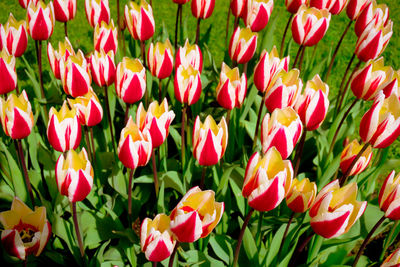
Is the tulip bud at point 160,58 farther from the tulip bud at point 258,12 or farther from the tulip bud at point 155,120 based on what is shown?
the tulip bud at point 258,12

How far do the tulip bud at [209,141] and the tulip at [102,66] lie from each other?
600 millimetres

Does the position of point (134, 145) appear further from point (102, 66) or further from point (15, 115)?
point (102, 66)

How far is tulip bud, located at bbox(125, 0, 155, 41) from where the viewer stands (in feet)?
6.65

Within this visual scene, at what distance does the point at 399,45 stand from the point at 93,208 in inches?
155

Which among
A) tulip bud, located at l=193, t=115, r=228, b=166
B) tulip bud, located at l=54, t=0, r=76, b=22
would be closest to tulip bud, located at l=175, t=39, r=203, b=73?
tulip bud, located at l=193, t=115, r=228, b=166

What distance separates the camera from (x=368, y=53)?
206 centimetres

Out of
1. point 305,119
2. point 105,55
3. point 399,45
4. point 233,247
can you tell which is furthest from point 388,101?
point 399,45

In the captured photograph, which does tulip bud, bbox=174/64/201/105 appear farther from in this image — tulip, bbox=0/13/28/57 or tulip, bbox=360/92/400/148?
tulip, bbox=0/13/28/57

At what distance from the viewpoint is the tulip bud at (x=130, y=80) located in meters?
1.66

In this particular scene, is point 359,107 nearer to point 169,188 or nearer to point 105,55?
point 169,188

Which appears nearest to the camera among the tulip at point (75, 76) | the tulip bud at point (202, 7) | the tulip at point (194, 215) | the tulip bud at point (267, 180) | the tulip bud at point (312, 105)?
the tulip at point (194, 215)

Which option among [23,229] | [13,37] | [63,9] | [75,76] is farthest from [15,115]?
[63,9]

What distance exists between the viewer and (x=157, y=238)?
43.4 inches


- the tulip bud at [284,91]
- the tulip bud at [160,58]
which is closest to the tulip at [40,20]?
the tulip bud at [160,58]
